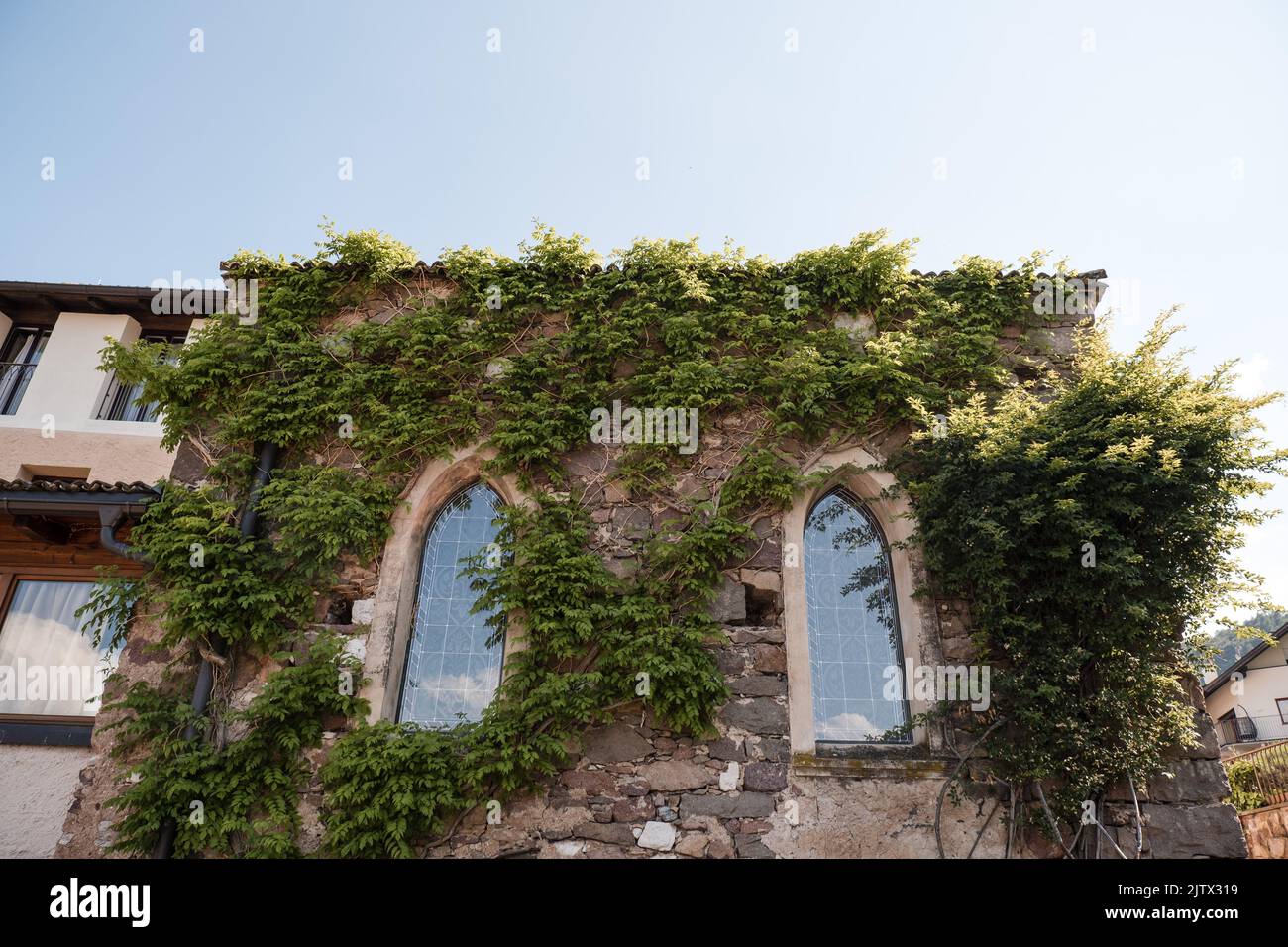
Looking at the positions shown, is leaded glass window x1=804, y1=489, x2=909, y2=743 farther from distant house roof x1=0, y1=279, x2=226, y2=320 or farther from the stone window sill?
distant house roof x1=0, y1=279, x2=226, y2=320

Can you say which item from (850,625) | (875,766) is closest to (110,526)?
(850,625)

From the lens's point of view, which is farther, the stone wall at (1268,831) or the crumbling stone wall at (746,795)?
the stone wall at (1268,831)

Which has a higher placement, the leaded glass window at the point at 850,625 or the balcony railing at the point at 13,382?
the balcony railing at the point at 13,382

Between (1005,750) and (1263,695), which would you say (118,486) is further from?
(1263,695)

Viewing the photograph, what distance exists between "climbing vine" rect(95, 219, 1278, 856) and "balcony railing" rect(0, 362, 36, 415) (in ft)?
17.0

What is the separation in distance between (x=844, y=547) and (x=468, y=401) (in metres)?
3.68

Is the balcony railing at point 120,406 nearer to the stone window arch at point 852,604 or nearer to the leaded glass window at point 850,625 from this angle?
the stone window arch at point 852,604

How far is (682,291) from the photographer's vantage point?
6.70 m

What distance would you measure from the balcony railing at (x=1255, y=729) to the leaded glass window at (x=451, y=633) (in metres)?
21.6

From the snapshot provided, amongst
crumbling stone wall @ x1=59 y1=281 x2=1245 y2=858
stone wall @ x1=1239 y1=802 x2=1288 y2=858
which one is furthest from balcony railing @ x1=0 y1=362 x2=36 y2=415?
stone wall @ x1=1239 y1=802 x2=1288 y2=858

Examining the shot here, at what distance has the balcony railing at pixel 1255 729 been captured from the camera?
18.2 metres

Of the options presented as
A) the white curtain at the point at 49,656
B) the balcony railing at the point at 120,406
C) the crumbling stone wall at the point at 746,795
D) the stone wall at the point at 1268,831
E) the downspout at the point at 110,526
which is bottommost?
the stone wall at the point at 1268,831

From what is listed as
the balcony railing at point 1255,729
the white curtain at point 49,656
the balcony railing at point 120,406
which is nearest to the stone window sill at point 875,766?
the white curtain at point 49,656

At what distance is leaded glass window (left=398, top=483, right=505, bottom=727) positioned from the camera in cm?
561
